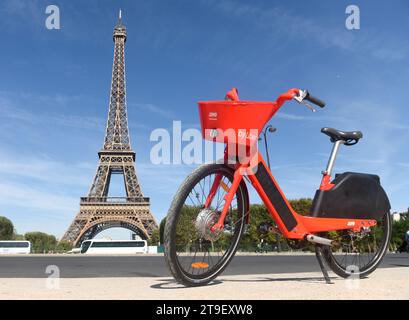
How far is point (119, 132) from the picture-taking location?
6047cm

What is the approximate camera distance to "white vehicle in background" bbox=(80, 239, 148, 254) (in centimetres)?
4241

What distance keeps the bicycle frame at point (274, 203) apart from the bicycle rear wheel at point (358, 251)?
37 cm

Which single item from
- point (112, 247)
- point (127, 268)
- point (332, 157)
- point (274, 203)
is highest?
point (332, 157)

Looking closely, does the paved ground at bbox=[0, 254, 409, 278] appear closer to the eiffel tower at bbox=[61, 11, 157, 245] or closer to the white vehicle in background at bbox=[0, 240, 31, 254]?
the white vehicle in background at bbox=[0, 240, 31, 254]

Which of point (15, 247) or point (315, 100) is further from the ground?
point (315, 100)

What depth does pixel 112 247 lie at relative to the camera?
42.4 meters

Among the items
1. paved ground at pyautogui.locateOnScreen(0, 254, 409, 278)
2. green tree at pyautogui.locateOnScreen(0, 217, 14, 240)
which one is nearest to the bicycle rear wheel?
paved ground at pyautogui.locateOnScreen(0, 254, 409, 278)

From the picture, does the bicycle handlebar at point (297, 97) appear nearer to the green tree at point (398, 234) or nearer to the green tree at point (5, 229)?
the green tree at point (398, 234)

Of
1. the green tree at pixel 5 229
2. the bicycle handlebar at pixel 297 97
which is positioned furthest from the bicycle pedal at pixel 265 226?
the green tree at pixel 5 229

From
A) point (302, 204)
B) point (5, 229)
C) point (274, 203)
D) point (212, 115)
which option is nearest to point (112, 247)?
point (302, 204)

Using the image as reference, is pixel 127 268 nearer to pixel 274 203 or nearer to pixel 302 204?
pixel 274 203

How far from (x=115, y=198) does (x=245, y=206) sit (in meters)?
51.2
